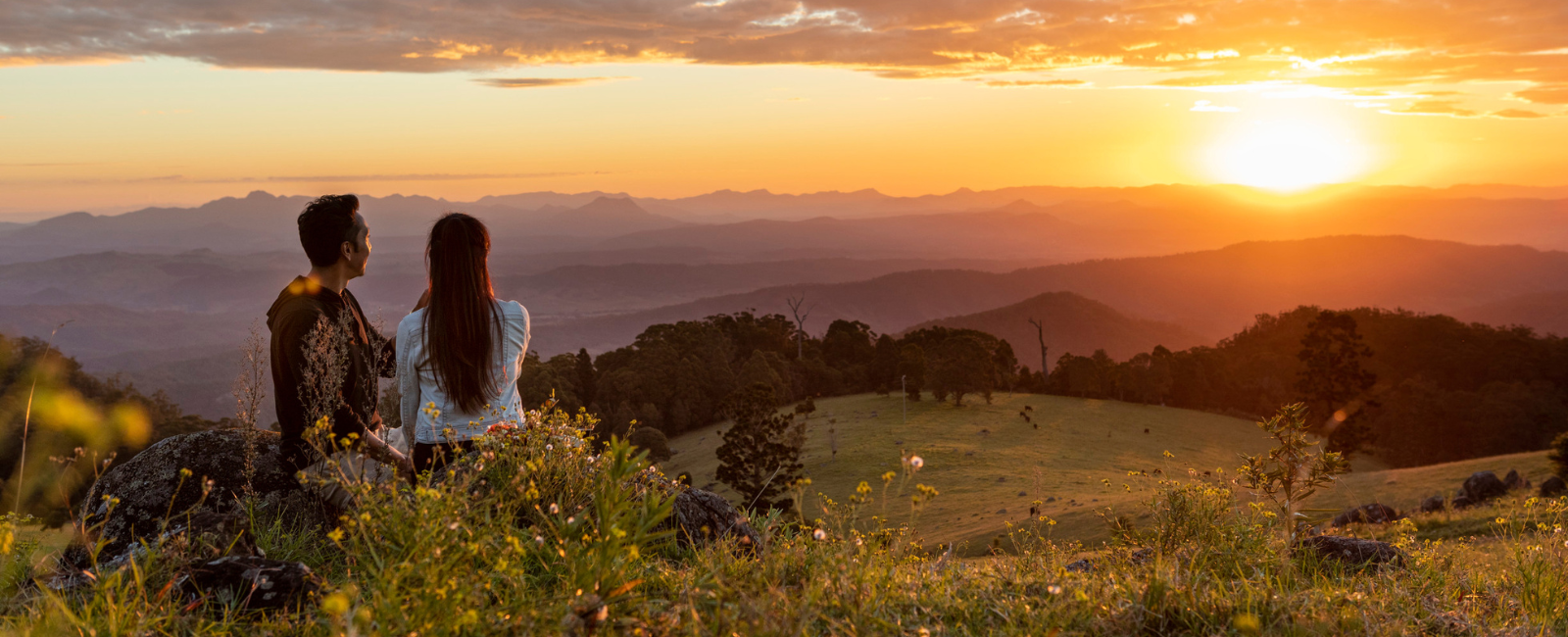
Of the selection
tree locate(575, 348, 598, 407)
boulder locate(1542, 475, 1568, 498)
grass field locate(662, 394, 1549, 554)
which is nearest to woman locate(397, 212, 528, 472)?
grass field locate(662, 394, 1549, 554)

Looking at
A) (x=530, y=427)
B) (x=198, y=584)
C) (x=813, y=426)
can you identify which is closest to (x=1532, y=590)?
(x=530, y=427)

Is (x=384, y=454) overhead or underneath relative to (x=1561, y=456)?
overhead

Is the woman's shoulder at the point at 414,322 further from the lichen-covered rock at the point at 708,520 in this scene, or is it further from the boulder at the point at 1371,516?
the boulder at the point at 1371,516

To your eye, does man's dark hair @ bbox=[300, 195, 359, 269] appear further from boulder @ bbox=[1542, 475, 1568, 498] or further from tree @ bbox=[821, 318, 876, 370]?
tree @ bbox=[821, 318, 876, 370]

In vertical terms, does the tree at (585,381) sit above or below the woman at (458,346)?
below

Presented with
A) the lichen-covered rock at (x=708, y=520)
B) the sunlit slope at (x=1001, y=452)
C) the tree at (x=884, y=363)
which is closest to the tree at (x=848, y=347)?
the tree at (x=884, y=363)

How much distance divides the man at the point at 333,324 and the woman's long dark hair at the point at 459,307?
31 cm

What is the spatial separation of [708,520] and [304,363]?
2.29m

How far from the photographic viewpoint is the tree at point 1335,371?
46688 mm

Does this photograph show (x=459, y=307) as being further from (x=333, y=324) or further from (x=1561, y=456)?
(x=1561, y=456)

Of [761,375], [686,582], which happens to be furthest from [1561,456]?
[761,375]

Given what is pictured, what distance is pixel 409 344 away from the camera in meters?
4.47

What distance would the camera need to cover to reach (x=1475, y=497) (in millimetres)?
27641

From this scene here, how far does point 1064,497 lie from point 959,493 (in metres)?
4.45
